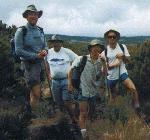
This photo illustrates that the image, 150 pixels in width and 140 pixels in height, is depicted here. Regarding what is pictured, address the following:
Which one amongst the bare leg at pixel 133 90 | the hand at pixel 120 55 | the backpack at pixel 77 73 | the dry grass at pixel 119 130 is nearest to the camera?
the dry grass at pixel 119 130

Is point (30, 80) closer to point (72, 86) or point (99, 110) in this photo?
point (72, 86)

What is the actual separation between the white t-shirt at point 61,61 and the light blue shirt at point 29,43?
63cm

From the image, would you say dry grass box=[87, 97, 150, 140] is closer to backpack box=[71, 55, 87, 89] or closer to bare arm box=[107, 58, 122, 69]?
backpack box=[71, 55, 87, 89]

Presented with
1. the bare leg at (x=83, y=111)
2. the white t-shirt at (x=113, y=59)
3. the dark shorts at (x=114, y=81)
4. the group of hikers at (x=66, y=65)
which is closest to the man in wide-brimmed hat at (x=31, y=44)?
the group of hikers at (x=66, y=65)

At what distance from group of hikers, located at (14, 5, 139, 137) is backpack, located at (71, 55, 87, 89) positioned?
0.06ft

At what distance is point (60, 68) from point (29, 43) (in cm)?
103

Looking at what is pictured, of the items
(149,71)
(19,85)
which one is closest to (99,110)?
(19,85)

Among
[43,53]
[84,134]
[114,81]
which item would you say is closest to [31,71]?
[43,53]

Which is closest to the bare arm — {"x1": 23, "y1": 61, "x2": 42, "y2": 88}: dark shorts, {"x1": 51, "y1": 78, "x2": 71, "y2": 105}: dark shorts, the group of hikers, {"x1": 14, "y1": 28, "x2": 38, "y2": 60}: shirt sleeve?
the group of hikers

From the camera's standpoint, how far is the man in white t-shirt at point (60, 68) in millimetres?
11141

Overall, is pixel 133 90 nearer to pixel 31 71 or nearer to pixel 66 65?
pixel 66 65

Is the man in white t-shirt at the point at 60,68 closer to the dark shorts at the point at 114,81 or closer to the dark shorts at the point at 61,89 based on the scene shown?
the dark shorts at the point at 61,89

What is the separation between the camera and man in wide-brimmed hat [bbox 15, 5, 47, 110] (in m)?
10.3

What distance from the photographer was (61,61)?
1116cm
